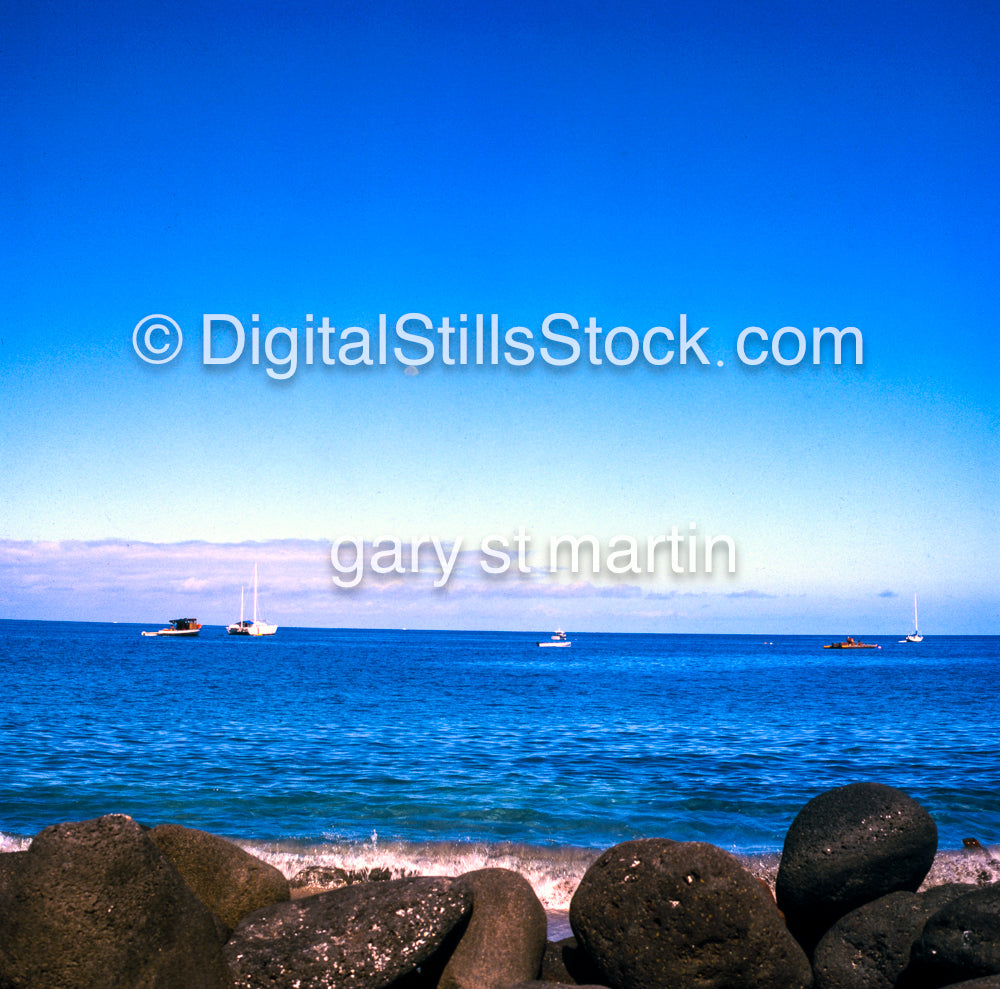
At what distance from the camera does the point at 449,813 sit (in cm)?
1501

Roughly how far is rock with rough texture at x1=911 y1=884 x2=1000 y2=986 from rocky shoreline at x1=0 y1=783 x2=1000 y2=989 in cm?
1

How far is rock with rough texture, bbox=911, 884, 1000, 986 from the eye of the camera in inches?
240

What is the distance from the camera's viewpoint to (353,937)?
642 centimetres

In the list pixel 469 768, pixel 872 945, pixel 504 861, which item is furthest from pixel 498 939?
pixel 469 768

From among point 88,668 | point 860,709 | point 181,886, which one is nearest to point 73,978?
point 181,886

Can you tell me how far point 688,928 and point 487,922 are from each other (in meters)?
1.65

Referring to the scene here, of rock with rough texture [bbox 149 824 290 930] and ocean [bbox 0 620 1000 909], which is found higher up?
rock with rough texture [bbox 149 824 290 930]

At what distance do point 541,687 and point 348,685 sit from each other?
11435mm

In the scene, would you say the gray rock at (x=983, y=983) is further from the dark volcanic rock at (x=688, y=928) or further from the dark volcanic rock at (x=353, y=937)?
the dark volcanic rock at (x=353, y=937)

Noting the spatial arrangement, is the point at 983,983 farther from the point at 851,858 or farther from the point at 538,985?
the point at 538,985

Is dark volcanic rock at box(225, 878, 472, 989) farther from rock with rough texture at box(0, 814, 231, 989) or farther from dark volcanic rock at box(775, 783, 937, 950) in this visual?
dark volcanic rock at box(775, 783, 937, 950)

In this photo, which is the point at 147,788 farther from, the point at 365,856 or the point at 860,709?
the point at 860,709

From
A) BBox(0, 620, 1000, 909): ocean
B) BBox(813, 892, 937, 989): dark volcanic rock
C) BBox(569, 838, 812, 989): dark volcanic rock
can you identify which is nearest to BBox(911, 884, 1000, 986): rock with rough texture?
BBox(813, 892, 937, 989): dark volcanic rock

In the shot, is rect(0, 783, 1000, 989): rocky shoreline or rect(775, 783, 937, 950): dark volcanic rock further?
rect(775, 783, 937, 950): dark volcanic rock
